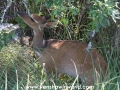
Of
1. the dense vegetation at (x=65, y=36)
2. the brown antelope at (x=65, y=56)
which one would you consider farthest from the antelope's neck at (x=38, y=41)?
the dense vegetation at (x=65, y=36)

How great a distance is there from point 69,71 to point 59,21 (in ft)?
2.85

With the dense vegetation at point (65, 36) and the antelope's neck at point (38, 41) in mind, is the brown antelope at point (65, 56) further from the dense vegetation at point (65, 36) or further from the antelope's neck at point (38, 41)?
the dense vegetation at point (65, 36)

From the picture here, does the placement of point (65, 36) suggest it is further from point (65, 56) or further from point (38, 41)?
point (65, 56)

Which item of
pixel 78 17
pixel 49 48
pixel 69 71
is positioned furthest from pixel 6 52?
pixel 78 17

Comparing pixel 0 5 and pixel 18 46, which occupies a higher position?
pixel 0 5

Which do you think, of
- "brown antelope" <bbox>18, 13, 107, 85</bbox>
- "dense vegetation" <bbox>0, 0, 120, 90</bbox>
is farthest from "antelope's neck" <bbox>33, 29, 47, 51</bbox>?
"dense vegetation" <bbox>0, 0, 120, 90</bbox>

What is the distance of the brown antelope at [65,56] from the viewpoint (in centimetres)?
492

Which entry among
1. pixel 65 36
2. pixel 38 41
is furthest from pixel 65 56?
pixel 65 36

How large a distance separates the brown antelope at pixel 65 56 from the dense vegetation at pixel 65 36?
0.13m

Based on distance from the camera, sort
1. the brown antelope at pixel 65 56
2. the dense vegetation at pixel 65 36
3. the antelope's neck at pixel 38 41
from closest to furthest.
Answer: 1. the dense vegetation at pixel 65 36
2. the brown antelope at pixel 65 56
3. the antelope's neck at pixel 38 41

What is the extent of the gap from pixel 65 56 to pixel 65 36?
106 centimetres

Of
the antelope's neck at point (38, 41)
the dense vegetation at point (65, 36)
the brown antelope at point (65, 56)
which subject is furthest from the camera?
the antelope's neck at point (38, 41)

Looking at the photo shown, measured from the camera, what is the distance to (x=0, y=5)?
6.31 metres

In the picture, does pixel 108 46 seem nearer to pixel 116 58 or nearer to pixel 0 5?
pixel 116 58
